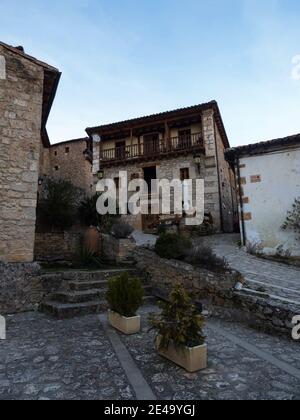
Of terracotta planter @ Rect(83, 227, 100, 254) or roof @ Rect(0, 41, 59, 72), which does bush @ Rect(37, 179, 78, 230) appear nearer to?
terracotta planter @ Rect(83, 227, 100, 254)

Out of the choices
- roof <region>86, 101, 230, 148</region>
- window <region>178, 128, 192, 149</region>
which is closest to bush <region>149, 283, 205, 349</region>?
window <region>178, 128, 192, 149</region>

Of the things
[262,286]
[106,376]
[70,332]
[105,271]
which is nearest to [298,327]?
[262,286]

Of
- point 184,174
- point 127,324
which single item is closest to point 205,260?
point 127,324

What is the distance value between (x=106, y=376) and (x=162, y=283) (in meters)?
3.96

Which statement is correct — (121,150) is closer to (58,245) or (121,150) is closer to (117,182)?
(117,182)

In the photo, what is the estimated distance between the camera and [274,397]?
263 cm

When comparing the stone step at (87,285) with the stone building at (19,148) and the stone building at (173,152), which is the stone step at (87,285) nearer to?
the stone building at (19,148)

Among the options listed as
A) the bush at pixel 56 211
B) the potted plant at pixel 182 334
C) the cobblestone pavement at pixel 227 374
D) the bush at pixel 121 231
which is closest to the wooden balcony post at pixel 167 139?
the bush at pixel 56 211

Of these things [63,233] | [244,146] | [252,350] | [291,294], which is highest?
[244,146]

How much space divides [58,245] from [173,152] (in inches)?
376

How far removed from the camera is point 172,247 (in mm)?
7125

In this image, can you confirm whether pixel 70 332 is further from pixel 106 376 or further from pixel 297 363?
pixel 297 363

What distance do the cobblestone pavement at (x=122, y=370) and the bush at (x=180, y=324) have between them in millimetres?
310

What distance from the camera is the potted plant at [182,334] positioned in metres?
3.23
